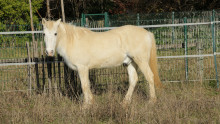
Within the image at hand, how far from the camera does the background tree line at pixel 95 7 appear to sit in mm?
20172

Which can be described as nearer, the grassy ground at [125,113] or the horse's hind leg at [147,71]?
the grassy ground at [125,113]

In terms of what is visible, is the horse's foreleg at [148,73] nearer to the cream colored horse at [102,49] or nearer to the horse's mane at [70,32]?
the cream colored horse at [102,49]

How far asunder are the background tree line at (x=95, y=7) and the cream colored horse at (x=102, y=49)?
11.5 metres

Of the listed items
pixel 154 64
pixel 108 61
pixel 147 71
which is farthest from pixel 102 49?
pixel 154 64

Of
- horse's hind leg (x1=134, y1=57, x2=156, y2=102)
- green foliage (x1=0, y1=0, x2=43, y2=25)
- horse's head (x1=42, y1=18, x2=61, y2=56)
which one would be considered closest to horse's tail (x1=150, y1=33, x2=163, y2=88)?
horse's hind leg (x1=134, y1=57, x2=156, y2=102)

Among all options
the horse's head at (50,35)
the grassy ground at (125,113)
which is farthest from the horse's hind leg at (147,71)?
the horse's head at (50,35)

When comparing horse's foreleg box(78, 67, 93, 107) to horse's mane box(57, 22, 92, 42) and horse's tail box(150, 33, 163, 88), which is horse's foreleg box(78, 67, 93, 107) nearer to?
horse's mane box(57, 22, 92, 42)

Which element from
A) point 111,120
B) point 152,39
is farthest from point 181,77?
point 111,120

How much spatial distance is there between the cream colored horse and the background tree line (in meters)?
11.5

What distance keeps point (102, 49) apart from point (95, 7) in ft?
82.3

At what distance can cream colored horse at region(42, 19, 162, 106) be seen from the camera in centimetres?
656

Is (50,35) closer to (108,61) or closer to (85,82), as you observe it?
(85,82)

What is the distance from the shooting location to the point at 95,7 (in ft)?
102

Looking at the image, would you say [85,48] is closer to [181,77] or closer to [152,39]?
[152,39]
